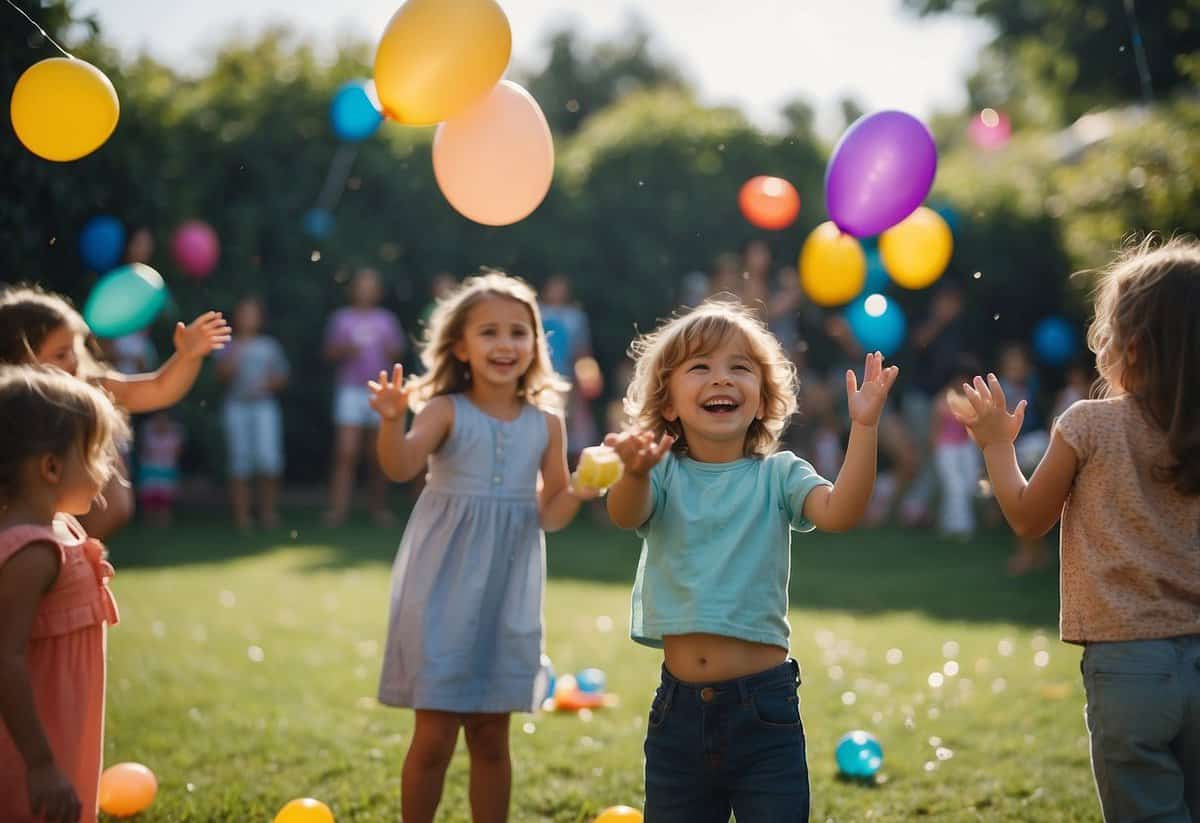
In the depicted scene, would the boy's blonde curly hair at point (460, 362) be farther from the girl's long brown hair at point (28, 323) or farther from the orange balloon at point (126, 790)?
the orange balloon at point (126, 790)

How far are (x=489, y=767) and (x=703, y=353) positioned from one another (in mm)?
1370

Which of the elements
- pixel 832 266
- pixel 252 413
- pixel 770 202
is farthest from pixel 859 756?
pixel 252 413

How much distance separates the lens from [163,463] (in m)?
10.4

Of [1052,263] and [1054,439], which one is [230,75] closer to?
[1052,263]

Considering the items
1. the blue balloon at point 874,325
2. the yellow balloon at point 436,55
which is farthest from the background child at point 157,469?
the yellow balloon at point 436,55

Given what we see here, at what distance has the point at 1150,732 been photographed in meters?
2.54

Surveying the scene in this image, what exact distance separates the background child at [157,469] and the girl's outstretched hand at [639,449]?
27.6 ft

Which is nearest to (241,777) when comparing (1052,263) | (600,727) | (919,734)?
(600,727)

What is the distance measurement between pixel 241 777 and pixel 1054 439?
9.23ft

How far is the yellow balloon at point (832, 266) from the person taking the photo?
552 centimetres

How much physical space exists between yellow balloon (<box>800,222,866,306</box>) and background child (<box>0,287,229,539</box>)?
2.83m

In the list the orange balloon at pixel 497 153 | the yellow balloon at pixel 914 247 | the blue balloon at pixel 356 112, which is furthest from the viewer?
the blue balloon at pixel 356 112

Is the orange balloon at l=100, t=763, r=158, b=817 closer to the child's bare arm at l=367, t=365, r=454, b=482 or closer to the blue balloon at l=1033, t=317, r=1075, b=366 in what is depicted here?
the child's bare arm at l=367, t=365, r=454, b=482

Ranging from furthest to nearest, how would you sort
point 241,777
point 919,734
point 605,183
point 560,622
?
1. point 605,183
2. point 560,622
3. point 919,734
4. point 241,777
